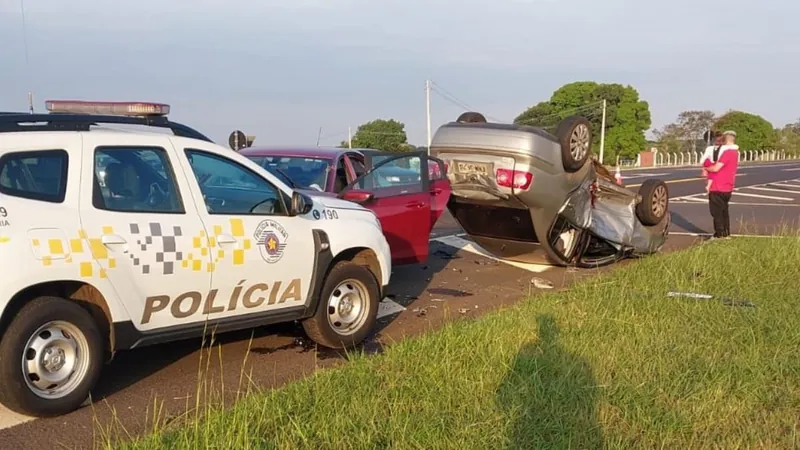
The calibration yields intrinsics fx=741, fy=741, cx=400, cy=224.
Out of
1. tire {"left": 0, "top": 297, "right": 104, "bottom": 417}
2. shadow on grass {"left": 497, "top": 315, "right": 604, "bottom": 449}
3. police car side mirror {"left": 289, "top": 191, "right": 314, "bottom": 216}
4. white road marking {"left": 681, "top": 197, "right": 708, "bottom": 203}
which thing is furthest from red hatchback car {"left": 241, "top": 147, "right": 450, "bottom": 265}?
white road marking {"left": 681, "top": 197, "right": 708, "bottom": 203}

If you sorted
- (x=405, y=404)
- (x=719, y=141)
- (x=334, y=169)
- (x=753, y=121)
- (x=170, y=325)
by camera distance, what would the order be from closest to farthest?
(x=405, y=404) < (x=170, y=325) < (x=334, y=169) < (x=719, y=141) < (x=753, y=121)

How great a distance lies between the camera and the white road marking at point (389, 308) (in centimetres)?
762

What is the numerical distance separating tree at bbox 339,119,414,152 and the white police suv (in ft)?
151

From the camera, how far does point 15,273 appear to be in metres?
4.15

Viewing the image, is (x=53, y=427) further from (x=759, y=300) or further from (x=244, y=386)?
(x=759, y=300)

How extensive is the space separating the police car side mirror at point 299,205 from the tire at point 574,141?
13.4 ft

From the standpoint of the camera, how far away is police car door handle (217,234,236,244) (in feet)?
17.0

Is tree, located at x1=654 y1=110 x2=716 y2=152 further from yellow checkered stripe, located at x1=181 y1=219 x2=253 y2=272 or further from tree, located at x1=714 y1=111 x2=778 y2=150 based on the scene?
yellow checkered stripe, located at x1=181 y1=219 x2=253 y2=272

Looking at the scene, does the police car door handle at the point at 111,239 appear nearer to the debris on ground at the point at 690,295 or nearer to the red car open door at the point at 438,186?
the red car open door at the point at 438,186

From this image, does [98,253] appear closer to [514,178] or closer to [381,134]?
[514,178]

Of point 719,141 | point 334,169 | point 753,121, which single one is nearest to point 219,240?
point 334,169

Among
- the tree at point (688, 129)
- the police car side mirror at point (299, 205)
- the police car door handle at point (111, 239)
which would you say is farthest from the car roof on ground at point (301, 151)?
the tree at point (688, 129)

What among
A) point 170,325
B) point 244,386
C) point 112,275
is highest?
point 112,275

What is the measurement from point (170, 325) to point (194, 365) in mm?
834
